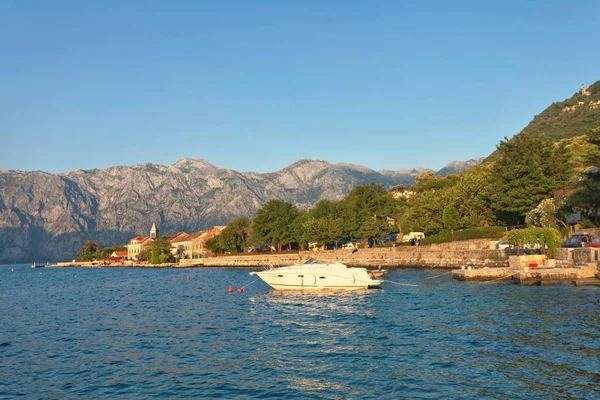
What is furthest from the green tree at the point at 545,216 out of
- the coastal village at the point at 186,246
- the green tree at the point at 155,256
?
the green tree at the point at 155,256

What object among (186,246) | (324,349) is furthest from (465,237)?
(186,246)

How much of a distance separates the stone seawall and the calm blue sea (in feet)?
63.3

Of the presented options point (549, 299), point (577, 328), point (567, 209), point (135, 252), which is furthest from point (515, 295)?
point (135, 252)

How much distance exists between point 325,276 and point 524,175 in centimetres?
4119

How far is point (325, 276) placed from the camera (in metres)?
44.7

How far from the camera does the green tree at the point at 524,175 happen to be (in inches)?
2721

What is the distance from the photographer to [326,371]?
59.2 feet

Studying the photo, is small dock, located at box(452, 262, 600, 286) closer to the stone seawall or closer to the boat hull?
the boat hull

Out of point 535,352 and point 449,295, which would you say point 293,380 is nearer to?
point 535,352

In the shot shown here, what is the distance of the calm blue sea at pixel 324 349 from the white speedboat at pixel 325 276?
229 inches

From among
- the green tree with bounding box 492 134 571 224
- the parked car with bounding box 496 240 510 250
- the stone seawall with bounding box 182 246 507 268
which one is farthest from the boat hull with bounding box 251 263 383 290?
the green tree with bounding box 492 134 571 224

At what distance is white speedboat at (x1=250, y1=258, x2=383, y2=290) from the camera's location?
44.7m

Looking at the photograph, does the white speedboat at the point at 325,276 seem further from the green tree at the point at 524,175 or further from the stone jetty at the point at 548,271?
the green tree at the point at 524,175

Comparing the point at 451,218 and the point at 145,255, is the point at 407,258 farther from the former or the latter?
the point at 145,255
